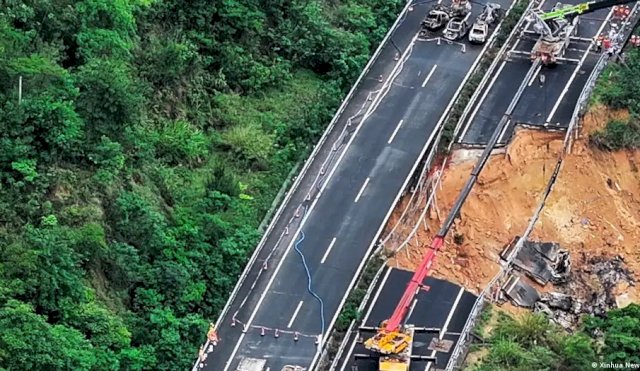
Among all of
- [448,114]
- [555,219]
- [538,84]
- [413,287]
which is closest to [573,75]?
[538,84]

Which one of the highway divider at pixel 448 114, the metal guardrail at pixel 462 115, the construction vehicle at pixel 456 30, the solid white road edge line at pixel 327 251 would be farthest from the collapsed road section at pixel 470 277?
the construction vehicle at pixel 456 30

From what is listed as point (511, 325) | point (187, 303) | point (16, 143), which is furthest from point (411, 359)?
point (16, 143)

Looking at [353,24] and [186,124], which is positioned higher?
[353,24]

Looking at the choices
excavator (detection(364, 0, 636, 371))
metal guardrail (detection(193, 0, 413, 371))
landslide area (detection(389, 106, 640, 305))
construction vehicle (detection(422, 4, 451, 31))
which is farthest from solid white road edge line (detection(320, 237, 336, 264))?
construction vehicle (detection(422, 4, 451, 31))

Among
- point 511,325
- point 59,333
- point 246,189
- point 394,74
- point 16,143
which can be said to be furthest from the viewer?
point 394,74

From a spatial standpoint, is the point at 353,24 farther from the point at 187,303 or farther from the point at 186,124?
the point at 187,303

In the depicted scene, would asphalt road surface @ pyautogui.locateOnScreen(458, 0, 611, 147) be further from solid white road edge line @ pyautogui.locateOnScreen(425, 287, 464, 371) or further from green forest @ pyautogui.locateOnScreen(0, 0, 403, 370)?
solid white road edge line @ pyautogui.locateOnScreen(425, 287, 464, 371)
